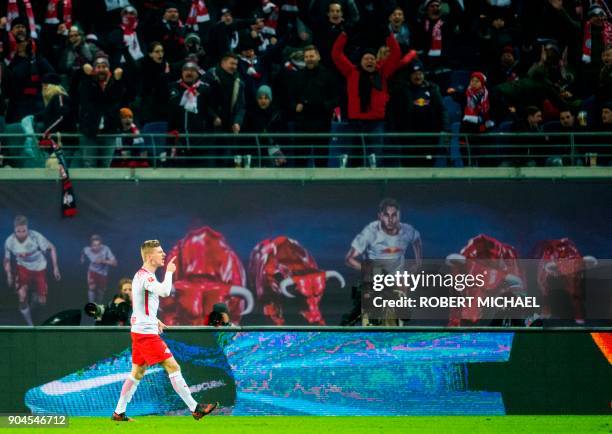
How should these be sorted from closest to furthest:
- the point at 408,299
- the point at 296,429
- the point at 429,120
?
the point at 296,429 < the point at 408,299 < the point at 429,120

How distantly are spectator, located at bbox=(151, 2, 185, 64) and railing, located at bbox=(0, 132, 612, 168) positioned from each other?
140 centimetres

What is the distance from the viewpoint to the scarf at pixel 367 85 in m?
19.3

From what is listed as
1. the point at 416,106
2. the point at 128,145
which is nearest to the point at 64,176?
the point at 128,145

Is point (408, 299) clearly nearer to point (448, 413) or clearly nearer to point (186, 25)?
point (448, 413)

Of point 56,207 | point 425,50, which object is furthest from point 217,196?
point 425,50

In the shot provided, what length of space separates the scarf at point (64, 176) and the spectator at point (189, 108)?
1696 mm

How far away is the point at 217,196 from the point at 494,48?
516cm

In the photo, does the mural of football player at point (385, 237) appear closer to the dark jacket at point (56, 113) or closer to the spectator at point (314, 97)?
the spectator at point (314, 97)

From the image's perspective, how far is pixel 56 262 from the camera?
20.0 metres

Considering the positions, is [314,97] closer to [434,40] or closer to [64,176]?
[434,40]

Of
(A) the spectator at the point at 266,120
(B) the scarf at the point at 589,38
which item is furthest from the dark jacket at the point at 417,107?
(B) the scarf at the point at 589,38

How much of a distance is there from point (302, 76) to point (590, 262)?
535cm

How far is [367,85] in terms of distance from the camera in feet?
63.4

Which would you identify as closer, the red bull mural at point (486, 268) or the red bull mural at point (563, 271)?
the red bull mural at point (486, 268)
